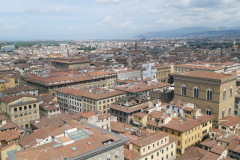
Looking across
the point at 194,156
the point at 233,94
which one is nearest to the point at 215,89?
the point at 233,94

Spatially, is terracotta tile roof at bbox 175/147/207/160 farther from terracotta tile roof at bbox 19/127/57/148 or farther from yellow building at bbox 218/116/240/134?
terracotta tile roof at bbox 19/127/57/148

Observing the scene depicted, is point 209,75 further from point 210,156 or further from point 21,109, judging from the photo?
point 21,109

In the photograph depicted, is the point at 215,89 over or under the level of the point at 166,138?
over

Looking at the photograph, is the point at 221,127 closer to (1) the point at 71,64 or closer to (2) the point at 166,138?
(2) the point at 166,138

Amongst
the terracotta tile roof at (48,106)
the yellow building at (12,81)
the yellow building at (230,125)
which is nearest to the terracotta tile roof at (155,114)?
the yellow building at (230,125)

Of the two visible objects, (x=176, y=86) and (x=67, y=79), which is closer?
(x=176, y=86)

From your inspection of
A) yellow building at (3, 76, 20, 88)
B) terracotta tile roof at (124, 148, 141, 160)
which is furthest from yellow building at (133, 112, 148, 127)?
yellow building at (3, 76, 20, 88)

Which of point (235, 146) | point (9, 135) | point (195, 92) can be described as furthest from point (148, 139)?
point (195, 92)
